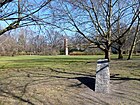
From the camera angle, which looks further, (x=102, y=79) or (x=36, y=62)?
(x=36, y=62)

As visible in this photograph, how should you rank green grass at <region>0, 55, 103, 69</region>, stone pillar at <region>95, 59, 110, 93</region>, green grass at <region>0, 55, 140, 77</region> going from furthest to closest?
green grass at <region>0, 55, 103, 69</region> < green grass at <region>0, 55, 140, 77</region> < stone pillar at <region>95, 59, 110, 93</region>

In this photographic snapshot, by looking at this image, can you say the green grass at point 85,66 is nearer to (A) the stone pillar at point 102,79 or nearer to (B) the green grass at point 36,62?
(B) the green grass at point 36,62

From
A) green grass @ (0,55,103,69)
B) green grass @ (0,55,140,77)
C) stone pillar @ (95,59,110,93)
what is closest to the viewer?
stone pillar @ (95,59,110,93)

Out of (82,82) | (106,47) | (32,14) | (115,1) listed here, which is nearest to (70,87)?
(82,82)

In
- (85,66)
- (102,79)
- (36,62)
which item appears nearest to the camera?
(102,79)

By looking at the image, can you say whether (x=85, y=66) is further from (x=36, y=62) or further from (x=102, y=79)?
(x=36, y=62)

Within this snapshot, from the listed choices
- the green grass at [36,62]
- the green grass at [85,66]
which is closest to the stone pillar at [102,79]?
the green grass at [85,66]

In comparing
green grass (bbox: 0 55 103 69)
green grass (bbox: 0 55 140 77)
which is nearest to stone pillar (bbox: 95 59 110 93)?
green grass (bbox: 0 55 140 77)

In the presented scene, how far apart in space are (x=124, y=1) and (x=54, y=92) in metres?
13.3

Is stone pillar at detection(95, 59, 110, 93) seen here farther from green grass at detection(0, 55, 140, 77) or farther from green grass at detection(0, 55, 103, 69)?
green grass at detection(0, 55, 103, 69)

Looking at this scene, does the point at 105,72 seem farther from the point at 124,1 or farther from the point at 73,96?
the point at 124,1

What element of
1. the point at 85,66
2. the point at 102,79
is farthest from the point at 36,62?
the point at 102,79

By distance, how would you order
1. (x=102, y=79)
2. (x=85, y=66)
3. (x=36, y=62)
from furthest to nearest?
(x=36, y=62), (x=85, y=66), (x=102, y=79)

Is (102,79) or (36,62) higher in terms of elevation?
(102,79)
